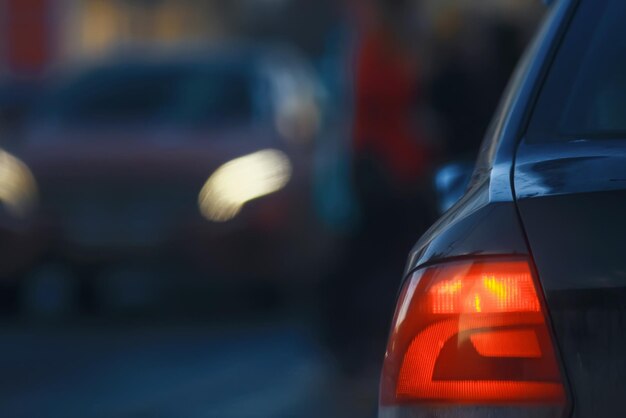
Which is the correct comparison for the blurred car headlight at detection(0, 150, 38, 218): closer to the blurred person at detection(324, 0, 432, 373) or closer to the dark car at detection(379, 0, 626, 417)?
the blurred person at detection(324, 0, 432, 373)

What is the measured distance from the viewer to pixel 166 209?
9445 mm

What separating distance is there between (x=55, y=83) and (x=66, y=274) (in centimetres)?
218

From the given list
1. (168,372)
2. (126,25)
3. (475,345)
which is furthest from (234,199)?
(126,25)

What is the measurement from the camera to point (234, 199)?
30.9 ft

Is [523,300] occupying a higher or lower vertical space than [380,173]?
lower

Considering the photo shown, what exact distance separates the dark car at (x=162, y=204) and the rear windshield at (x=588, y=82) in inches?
244

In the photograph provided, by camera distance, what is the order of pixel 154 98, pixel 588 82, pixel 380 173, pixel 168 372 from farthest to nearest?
pixel 154 98
pixel 380 173
pixel 168 372
pixel 588 82

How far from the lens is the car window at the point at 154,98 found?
409 inches

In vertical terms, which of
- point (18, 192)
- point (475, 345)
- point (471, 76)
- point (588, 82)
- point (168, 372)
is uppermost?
point (471, 76)

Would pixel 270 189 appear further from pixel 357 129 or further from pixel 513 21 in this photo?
pixel 513 21

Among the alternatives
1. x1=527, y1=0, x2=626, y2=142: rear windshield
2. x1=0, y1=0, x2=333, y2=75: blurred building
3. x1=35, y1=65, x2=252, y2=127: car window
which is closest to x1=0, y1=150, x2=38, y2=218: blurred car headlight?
x1=35, y1=65, x2=252, y2=127: car window

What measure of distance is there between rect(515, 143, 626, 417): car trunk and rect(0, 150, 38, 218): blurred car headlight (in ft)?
23.4

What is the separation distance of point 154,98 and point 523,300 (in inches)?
325

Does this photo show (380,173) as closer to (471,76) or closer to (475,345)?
(471,76)
